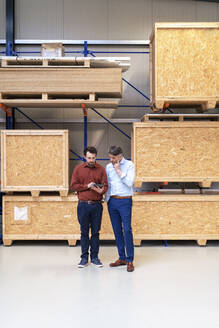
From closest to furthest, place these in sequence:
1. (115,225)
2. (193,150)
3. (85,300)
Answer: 1. (85,300)
2. (115,225)
3. (193,150)

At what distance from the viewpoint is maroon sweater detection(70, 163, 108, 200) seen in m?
5.00

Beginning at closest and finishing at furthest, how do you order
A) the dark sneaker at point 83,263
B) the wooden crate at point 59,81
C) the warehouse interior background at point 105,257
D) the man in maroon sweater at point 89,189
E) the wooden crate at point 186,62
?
the warehouse interior background at point 105,257 < the man in maroon sweater at point 89,189 < the dark sneaker at point 83,263 < the wooden crate at point 186,62 < the wooden crate at point 59,81

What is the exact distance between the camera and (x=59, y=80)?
6.18m

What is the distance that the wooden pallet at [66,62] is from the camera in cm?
619

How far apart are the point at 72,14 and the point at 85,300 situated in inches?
255

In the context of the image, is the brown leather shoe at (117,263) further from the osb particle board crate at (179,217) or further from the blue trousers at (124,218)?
the osb particle board crate at (179,217)

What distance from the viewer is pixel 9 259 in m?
5.65

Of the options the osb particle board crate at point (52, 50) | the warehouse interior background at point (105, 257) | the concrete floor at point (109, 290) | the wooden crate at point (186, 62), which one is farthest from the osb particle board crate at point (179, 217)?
the osb particle board crate at point (52, 50)

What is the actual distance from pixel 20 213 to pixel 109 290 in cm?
298

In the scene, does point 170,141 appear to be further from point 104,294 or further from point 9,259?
point 9,259

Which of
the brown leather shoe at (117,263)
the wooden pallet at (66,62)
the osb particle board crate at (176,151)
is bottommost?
the brown leather shoe at (117,263)

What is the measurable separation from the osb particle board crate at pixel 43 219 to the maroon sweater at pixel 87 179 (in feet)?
4.95

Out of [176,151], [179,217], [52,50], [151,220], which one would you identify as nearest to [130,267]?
[151,220]

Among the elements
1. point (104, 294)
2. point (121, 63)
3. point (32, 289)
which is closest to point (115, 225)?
point (104, 294)
